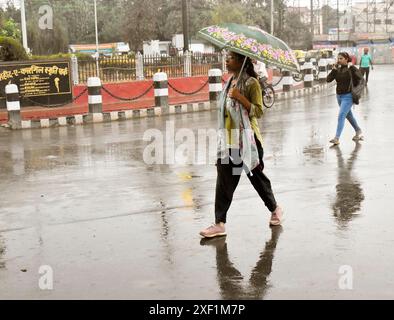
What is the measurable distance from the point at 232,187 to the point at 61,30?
54648 mm

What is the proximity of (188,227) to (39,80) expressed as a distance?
543 inches

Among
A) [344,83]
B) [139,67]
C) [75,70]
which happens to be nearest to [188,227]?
[344,83]

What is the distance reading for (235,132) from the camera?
21.2 feet

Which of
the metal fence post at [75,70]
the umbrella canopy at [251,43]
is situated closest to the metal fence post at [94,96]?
the metal fence post at [75,70]

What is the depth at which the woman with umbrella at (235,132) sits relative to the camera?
6.39 metres

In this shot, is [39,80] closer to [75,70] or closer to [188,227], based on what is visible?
[75,70]

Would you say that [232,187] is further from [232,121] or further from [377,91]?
[377,91]

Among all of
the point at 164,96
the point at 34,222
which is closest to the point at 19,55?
the point at 164,96

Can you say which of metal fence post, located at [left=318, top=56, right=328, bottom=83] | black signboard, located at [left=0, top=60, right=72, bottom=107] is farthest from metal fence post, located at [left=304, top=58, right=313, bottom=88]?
black signboard, located at [left=0, top=60, right=72, bottom=107]

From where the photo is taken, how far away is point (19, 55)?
70.5 feet

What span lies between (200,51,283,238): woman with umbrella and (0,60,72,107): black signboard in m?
13.4

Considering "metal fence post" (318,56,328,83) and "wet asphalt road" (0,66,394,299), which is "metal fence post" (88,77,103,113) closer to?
"wet asphalt road" (0,66,394,299)

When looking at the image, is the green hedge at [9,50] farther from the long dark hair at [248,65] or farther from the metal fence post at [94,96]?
the long dark hair at [248,65]

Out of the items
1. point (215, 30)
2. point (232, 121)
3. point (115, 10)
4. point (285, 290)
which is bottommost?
point (285, 290)
